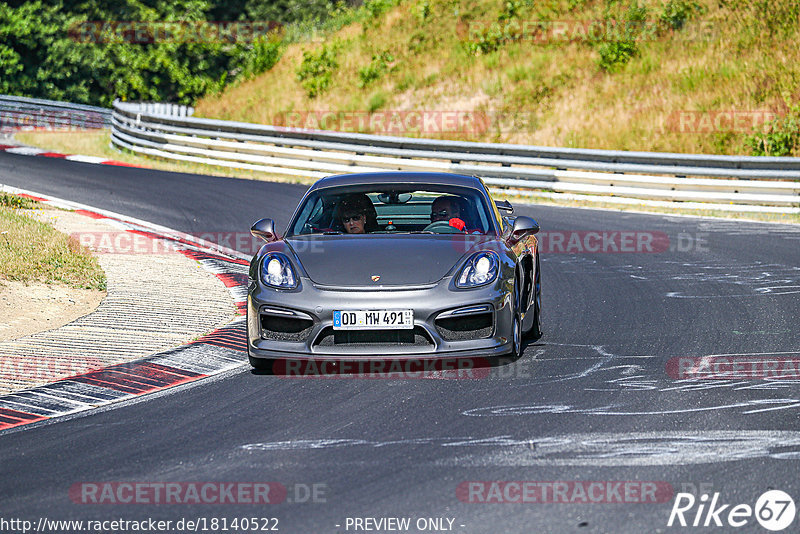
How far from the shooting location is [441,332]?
24.3ft

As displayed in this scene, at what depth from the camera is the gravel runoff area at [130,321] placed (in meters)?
8.12

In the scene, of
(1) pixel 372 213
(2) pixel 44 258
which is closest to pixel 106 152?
(2) pixel 44 258

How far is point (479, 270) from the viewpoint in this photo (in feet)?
25.3

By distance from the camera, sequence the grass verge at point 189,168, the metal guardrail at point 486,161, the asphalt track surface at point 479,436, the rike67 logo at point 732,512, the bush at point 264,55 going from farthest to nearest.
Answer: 1. the bush at point 264,55
2. the metal guardrail at point 486,161
3. the grass verge at point 189,168
4. the asphalt track surface at point 479,436
5. the rike67 logo at point 732,512

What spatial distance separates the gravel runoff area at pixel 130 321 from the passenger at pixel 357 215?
156 cm

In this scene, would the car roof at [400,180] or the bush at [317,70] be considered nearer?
the car roof at [400,180]

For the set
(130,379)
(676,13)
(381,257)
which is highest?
(676,13)

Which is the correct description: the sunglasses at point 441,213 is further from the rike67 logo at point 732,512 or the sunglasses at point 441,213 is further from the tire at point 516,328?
the rike67 logo at point 732,512

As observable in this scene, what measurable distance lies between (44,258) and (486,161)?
37.8 ft

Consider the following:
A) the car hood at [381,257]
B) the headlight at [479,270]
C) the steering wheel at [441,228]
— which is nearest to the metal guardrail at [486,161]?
the steering wheel at [441,228]

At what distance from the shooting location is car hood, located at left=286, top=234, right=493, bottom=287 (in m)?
7.55

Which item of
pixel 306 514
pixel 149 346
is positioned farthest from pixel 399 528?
pixel 149 346

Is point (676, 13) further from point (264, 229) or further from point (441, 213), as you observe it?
point (264, 229)

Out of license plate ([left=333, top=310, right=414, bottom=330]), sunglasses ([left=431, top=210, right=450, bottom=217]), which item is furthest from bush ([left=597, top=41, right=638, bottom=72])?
license plate ([left=333, top=310, right=414, bottom=330])
